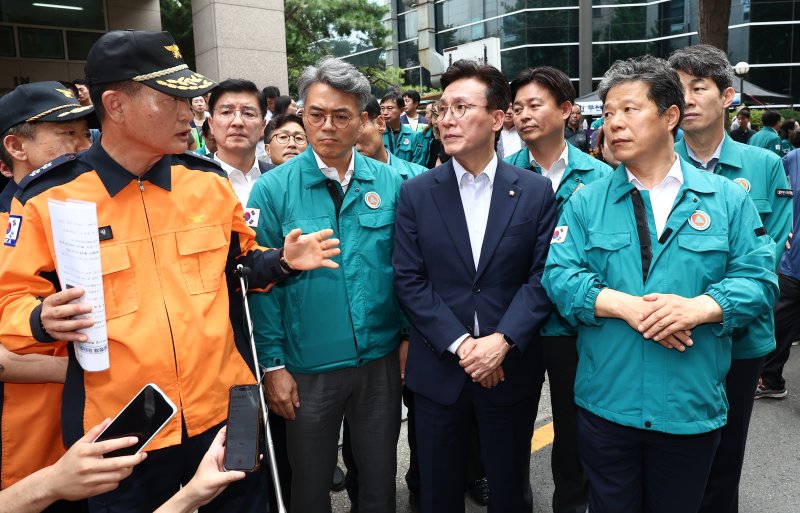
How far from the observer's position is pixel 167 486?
83.8 inches

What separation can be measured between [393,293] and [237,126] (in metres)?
1.47

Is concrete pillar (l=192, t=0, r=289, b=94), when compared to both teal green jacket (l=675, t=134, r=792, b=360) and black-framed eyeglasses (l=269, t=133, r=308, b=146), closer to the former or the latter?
black-framed eyeglasses (l=269, t=133, r=308, b=146)

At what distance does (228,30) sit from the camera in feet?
41.5

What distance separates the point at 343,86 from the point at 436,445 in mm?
1758

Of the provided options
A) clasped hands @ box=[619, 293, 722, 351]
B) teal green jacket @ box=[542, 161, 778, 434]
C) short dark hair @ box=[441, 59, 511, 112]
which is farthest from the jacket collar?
clasped hands @ box=[619, 293, 722, 351]

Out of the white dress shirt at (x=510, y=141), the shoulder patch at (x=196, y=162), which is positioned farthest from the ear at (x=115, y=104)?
the white dress shirt at (x=510, y=141)

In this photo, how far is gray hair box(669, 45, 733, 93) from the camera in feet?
10.5

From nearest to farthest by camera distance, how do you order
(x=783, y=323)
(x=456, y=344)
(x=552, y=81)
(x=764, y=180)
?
(x=456, y=344) → (x=764, y=180) → (x=552, y=81) → (x=783, y=323)

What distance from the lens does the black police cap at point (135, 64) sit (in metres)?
2.04

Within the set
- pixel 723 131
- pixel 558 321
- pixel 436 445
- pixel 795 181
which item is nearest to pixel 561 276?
pixel 558 321

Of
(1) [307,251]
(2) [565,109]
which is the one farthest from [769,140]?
(1) [307,251]

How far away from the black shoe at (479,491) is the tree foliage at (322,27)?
1902 centimetres

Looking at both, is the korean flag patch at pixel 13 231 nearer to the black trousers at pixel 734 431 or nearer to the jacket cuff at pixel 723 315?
the jacket cuff at pixel 723 315

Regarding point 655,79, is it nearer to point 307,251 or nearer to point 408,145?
point 307,251
